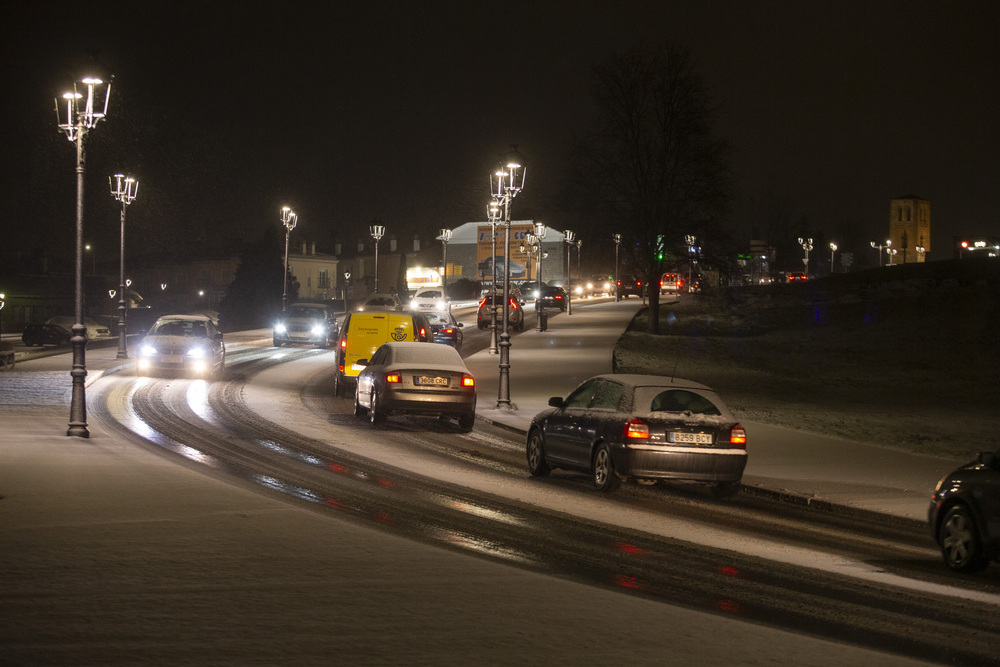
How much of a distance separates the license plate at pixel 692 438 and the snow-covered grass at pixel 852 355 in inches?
303

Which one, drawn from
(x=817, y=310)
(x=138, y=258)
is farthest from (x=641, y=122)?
(x=138, y=258)

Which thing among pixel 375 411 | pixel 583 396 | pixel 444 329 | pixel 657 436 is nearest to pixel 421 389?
pixel 375 411

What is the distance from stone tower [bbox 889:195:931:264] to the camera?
15338 centimetres

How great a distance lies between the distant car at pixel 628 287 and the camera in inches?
3875

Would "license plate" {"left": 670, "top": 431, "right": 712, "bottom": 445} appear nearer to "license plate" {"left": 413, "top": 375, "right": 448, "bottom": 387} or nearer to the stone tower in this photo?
"license plate" {"left": 413, "top": 375, "right": 448, "bottom": 387}

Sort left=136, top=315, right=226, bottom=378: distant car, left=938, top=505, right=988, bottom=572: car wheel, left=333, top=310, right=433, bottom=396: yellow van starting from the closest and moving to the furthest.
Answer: left=938, top=505, right=988, bottom=572: car wheel, left=333, top=310, right=433, bottom=396: yellow van, left=136, top=315, right=226, bottom=378: distant car

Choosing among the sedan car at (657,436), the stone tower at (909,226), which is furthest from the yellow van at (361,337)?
the stone tower at (909,226)

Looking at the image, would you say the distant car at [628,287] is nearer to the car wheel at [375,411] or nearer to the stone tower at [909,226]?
the stone tower at [909,226]

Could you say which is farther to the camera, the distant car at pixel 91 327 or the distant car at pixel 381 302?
the distant car at pixel 91 327

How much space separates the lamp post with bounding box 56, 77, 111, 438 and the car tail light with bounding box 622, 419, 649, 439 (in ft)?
28.6

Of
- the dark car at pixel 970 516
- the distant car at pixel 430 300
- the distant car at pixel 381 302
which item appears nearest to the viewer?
the dark car at pixel 970 516

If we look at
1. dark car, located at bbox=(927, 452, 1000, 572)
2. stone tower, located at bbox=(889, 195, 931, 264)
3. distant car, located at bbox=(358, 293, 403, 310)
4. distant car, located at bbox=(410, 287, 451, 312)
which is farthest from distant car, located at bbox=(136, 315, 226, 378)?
stone tower, located at bbox=(889, 195, 931, 264)

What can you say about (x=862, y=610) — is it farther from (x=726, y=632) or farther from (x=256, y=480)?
(x=256, y=480)

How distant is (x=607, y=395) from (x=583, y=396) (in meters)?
0.79
